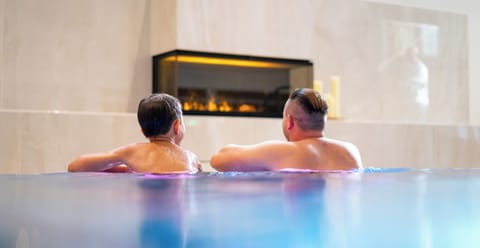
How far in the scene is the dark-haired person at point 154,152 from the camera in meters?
1.97

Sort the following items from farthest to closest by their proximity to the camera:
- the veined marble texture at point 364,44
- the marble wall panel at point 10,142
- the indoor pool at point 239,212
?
the veined marble texture at point 364,44 < the marble wall panel at point 10,142 < the indoor pool at point 239,212

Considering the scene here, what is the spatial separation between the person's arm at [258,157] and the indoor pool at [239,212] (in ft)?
3.84

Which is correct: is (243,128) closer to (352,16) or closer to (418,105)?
(352,16)

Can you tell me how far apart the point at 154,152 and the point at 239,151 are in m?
0.29

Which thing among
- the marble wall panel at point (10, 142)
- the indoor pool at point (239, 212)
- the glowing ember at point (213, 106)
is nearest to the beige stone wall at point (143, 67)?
the marble wall panel at point (10, 142)

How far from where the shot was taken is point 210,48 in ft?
13.9

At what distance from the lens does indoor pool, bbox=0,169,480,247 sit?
0.74 metres

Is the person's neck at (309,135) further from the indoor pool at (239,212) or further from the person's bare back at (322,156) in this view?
the indoor pool at (239,212)

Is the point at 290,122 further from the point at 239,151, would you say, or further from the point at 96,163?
the point at 96,163

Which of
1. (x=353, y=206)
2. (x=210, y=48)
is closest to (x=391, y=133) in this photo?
(x=210, y=48)

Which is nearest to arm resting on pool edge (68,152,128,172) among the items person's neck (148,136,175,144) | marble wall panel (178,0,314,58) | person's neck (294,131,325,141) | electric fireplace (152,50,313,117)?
person's neck (148,136,175,144)

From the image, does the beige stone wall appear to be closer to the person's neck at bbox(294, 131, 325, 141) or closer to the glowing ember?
the glowing ember

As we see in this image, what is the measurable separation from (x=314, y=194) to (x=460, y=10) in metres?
5.70

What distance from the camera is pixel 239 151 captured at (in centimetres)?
214
